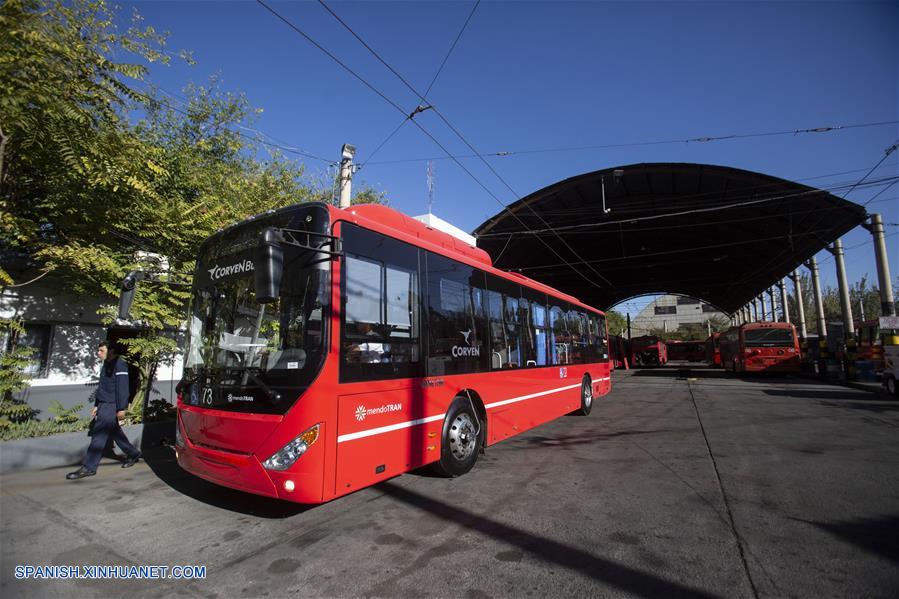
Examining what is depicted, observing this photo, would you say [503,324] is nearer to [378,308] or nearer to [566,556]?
[378,308]

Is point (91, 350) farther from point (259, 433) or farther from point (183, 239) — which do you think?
point (259, 433)

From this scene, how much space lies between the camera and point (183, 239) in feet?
30.1

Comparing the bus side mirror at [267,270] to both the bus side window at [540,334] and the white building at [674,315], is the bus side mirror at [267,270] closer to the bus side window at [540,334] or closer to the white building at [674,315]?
the bus side window at [540,334]

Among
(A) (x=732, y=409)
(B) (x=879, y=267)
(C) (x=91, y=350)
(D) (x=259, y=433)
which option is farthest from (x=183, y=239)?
(B) (x=879, y=267)

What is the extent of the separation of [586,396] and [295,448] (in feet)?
31.5

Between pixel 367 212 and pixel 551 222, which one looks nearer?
pixel 367 212

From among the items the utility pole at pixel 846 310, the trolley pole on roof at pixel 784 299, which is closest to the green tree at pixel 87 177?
the utility pole at pixel 846 310

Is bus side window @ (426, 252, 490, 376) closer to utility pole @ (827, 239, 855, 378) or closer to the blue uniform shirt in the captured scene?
the blue uniform shirt

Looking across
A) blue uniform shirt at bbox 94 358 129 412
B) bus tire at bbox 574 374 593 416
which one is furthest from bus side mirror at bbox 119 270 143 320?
bus tire at bbox 574 374 593 416

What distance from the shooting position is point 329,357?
4.11 m

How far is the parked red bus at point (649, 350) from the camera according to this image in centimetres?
4572

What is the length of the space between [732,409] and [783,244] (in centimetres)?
2274

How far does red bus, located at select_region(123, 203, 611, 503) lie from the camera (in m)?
4.02

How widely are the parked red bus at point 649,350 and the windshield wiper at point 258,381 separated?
156ft
